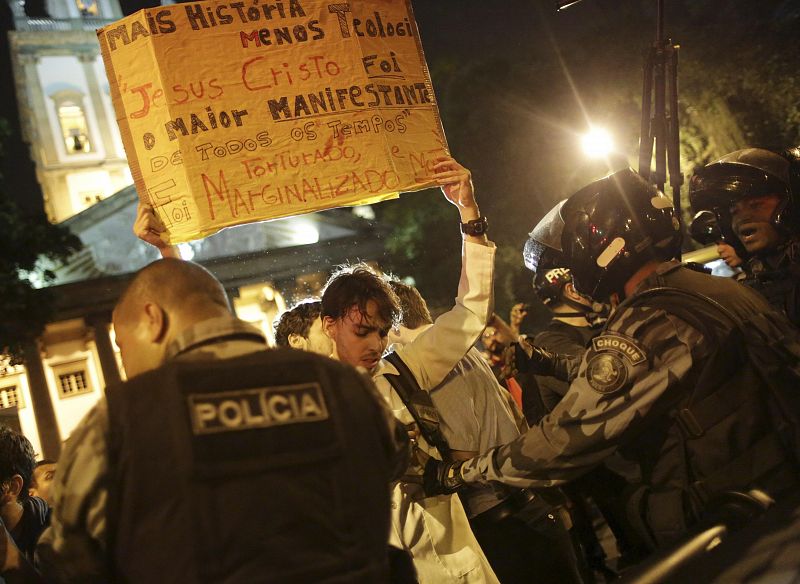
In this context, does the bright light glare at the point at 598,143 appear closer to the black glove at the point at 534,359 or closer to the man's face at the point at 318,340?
the black glove at the point at 534,359

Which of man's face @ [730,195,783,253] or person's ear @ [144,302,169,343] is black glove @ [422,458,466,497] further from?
man's face @ [730,195,783,253]

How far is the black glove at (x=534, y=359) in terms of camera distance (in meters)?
4.49

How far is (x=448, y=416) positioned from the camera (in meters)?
3.34

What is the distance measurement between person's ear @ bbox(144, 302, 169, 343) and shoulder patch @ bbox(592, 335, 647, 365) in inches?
56.3

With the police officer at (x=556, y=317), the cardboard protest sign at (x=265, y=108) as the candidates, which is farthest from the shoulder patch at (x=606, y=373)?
the police officer at (x=556, y=317)

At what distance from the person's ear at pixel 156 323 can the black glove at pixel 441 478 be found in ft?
4.40

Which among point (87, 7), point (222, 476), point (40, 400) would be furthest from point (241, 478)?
point (87, 7)

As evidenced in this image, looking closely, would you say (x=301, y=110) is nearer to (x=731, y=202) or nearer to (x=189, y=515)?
(x=189, y=515)

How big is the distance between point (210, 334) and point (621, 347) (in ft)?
4.53

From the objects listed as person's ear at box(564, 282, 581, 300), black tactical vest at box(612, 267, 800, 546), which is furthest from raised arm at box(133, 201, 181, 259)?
person's ear at box(564, 282, 581, 300)

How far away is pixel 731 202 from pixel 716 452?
239 centimetres

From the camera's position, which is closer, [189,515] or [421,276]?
[189,515]

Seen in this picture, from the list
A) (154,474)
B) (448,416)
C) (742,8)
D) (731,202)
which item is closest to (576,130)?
(742,8)

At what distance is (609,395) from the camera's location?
2.58m
